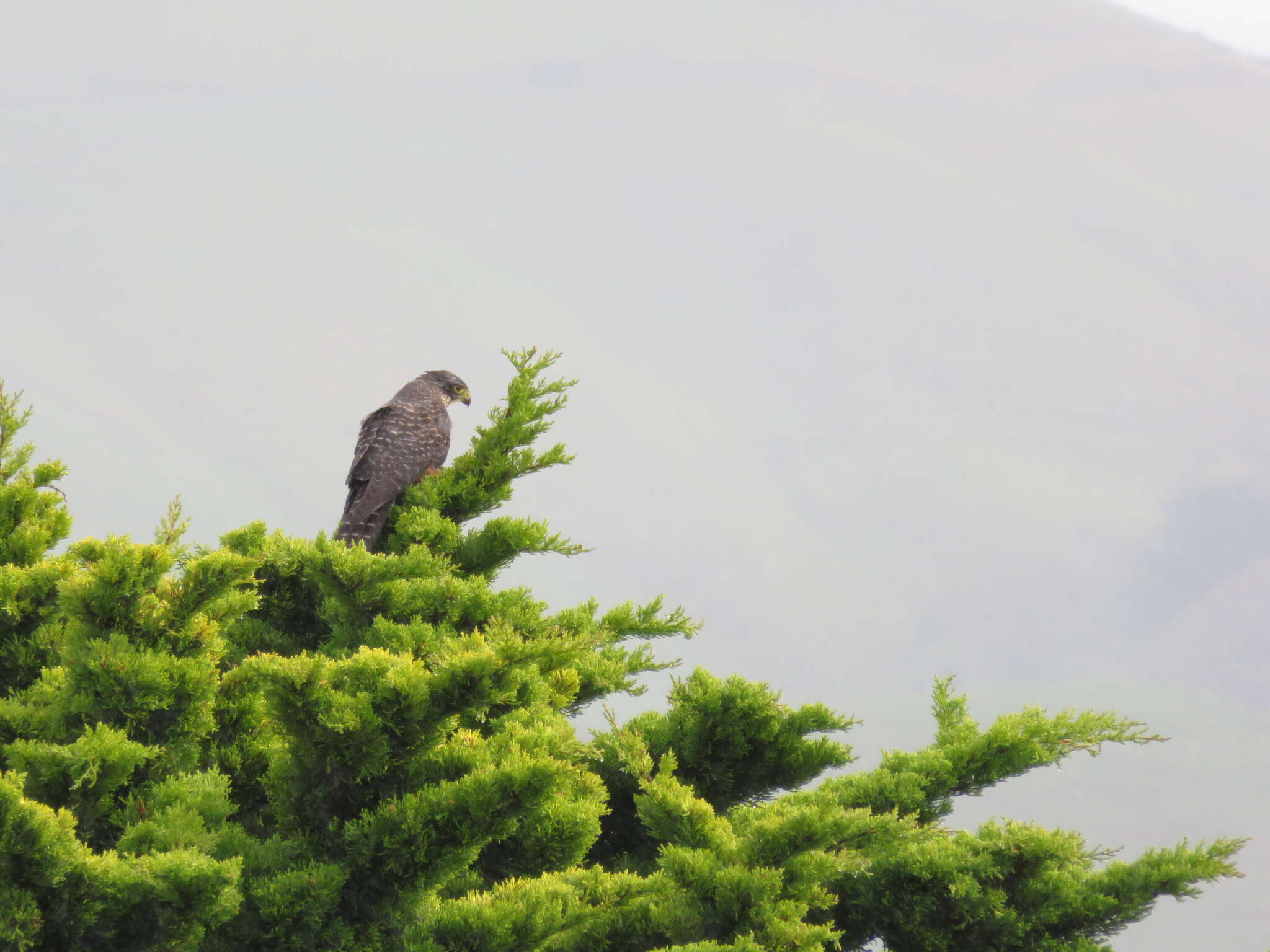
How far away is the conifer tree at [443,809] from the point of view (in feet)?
11.9

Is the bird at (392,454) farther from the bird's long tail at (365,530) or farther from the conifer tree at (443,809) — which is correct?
the conifer tree at (443,809)

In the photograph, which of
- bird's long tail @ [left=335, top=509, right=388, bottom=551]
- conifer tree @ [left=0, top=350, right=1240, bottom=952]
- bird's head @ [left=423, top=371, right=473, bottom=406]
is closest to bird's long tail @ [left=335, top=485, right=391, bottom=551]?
bird's long tail @ [left=335, top=509, right=388, bottom=551]

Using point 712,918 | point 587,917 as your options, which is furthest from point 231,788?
point 712,918

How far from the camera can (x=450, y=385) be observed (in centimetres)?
1123

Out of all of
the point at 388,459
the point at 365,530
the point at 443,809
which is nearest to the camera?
the point at 443,809

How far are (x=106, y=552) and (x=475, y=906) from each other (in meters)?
1.93

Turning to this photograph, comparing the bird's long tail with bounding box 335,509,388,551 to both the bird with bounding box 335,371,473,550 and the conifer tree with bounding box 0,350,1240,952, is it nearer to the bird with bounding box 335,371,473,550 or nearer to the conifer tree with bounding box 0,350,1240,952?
the bird with bounding box 335,371,473,550

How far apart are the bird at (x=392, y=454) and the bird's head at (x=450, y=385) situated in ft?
0.82

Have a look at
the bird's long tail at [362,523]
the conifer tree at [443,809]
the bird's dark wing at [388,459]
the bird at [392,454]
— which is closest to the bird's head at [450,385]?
the bird at [392,454]

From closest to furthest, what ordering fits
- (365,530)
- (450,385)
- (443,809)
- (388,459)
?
1. (443,809)
2. (365,530)
3. (388,459)
4. (450,385)

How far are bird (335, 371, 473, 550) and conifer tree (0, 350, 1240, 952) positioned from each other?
2216 millimetres

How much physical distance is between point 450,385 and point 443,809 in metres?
7.95

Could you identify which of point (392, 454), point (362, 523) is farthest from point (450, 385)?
point (362, 523)

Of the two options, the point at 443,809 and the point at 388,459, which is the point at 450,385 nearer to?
the point at 388,459
